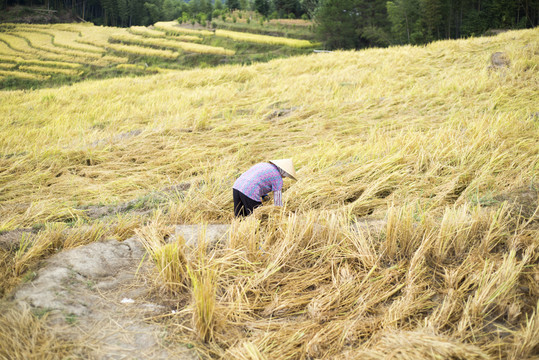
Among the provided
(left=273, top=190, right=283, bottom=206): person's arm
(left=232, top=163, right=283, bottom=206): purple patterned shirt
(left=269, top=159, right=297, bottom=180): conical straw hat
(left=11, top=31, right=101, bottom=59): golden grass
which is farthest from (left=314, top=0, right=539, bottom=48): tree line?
(left=273, top=190, right=283, bottom=206): person's arm

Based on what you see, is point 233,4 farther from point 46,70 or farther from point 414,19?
point 46,70

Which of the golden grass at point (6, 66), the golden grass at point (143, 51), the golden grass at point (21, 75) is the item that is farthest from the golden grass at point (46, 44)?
the golden grass at point (21, 75)

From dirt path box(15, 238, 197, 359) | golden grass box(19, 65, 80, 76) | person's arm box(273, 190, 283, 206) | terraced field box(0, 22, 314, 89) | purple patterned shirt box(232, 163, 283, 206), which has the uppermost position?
terraced field box(0, 22, 314, 89)

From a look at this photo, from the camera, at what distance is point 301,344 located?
1410 mm

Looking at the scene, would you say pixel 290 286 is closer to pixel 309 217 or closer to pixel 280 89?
pixel 309 217

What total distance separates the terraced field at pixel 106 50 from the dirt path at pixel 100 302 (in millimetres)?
17162

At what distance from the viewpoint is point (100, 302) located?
5.06 ft

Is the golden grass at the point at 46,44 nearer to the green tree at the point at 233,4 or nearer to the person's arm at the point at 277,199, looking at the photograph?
the person's arm at the point at 277,199

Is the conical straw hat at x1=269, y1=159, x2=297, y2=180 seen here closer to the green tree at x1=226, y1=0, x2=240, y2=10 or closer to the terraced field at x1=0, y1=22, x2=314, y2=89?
the terraced field at x1=0, y1=22, x2=314, y2=89

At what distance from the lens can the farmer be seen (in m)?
2.66

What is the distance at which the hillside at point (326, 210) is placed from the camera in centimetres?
143

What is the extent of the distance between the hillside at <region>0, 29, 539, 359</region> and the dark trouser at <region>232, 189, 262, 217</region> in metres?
0.13

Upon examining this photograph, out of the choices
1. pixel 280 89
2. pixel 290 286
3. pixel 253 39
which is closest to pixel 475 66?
pixel 280 89

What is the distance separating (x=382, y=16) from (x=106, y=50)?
22139 millimetres
